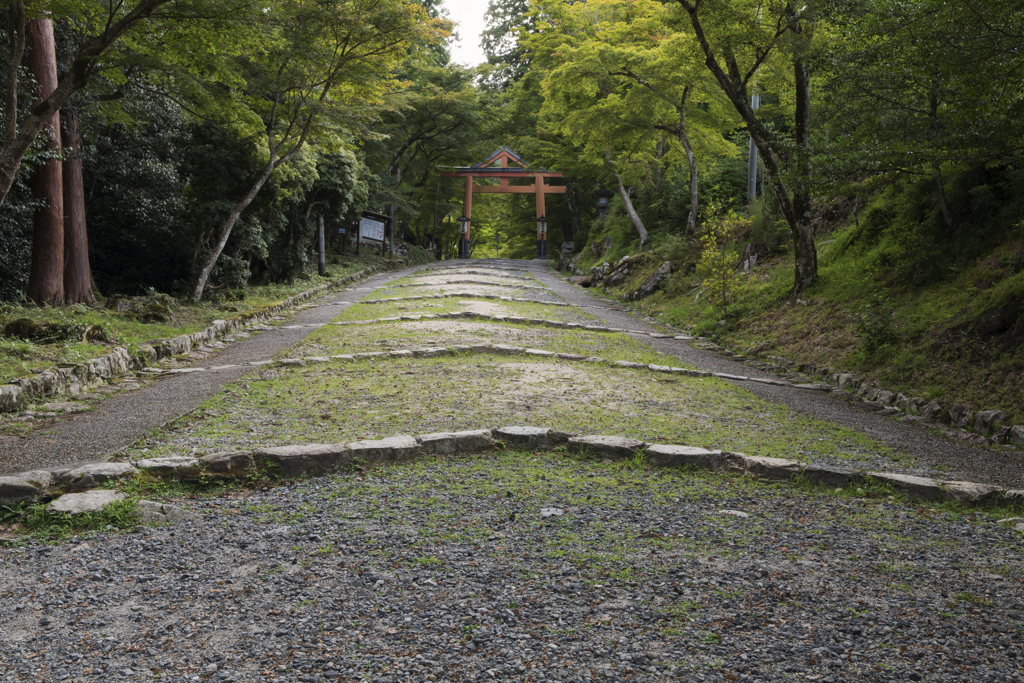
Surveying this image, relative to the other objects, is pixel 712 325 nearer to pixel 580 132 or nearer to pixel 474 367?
pixel 474 367

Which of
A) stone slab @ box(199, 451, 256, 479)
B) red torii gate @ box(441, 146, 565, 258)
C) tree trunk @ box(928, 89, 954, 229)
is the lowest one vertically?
stone slab @ box(199, 451, 256, 479)

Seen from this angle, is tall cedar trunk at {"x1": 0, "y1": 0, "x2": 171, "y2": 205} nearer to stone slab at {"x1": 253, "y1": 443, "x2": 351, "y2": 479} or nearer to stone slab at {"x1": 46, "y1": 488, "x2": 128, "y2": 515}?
stone slab at {"x1": 46, "y1": 488, "x2": 128, "y2": 515}

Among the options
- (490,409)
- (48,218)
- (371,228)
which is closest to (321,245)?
(371,228)

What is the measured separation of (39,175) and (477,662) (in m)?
10.6

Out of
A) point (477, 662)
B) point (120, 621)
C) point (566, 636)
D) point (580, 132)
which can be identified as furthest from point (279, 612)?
point (580, 132)

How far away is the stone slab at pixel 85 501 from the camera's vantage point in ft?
12.1

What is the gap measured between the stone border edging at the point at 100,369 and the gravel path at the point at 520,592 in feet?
11.2

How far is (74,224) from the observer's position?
1073 centimetres

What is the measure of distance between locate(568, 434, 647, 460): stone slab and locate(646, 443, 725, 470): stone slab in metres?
0.13

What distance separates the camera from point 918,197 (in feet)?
33.4

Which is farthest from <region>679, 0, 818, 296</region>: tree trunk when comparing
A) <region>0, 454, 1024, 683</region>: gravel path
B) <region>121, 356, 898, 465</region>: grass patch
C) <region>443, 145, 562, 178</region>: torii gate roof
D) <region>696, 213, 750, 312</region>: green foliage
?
<region>443, 145, 562, 178</region>: torii gate roof

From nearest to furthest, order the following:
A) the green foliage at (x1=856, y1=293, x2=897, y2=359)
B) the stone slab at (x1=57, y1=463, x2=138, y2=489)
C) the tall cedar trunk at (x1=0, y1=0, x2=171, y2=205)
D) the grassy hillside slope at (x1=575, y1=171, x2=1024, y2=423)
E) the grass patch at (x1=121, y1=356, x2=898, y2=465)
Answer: the stone slab at (x1=57, y1=463, x2=138, y2=489) → the grass patch at (x1=121, y1=356, x2=898, y2=465) → the tall cedar trunk at (x1=0, y1=0, x2=171, y2=205) → the grassy hillside slope at (x1=575, y1=171, x2=1024, y2=423) → the green foliage at (x1=856, y1=293, x2=897, y2=359)

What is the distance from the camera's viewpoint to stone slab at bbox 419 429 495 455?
4.98 metres

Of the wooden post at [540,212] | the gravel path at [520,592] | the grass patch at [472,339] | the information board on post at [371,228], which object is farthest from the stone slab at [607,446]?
the wooden post at [540,212]
